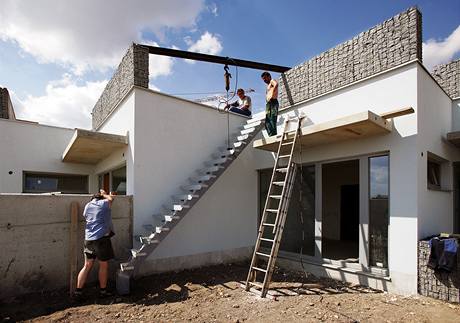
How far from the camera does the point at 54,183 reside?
9.63 metres

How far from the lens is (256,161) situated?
812 centimetres

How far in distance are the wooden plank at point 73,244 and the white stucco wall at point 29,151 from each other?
464cm

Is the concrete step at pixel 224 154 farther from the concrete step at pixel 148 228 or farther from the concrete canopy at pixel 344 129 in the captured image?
the concrete step at pixel 148 228

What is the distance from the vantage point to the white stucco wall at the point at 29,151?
8555 mm

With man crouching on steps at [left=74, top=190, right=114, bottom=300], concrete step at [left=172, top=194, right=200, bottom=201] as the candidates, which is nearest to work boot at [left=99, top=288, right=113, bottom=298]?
man crouching on steps at [left=74, top=190, right=114, bottom=300]

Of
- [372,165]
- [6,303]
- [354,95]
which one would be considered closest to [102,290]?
[6,303]

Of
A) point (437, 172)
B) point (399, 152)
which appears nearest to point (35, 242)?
point (399, 152)

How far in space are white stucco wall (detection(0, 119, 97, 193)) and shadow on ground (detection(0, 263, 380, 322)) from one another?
511 cm

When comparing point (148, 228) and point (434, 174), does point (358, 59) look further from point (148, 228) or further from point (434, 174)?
point (148, 228)

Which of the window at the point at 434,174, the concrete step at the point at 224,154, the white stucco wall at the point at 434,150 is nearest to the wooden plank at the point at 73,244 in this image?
the concrete step at the point at 224,154

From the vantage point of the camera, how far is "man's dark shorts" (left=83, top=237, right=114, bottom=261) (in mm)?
5043

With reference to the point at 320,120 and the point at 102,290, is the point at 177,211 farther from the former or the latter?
the point at 320,120

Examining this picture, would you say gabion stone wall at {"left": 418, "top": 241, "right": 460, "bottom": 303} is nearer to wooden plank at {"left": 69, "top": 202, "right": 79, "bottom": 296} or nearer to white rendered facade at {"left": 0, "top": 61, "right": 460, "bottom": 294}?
white rendered facade at {"left": 0, "top": 61, "right": 460, "bottom": 294}

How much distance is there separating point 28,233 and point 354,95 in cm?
652
